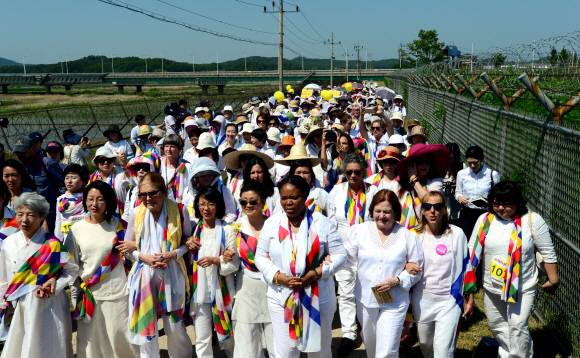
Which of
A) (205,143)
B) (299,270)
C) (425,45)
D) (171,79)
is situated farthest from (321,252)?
(171,79)

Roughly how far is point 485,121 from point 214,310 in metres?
5.48

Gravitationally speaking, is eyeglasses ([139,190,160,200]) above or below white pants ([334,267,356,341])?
above

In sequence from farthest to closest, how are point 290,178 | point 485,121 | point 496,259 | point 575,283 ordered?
point 485,121 → point 575,283 → point 496,259 → point 290,178

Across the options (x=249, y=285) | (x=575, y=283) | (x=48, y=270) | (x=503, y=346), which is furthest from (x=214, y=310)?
(x=575, y=283)

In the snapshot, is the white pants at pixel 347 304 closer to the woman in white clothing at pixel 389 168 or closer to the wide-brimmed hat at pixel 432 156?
the woman in white clothing at pixel 389 168

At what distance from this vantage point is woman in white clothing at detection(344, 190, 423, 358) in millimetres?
3740

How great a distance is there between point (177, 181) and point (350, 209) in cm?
216

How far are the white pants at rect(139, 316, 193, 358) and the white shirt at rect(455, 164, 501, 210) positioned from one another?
10.9 ft

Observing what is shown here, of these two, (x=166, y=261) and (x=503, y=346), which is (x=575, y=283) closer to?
(x=503, y=346)

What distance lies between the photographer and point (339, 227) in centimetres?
507

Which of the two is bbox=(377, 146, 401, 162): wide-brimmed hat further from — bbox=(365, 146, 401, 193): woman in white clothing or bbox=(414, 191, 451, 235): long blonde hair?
bbox=(414, 191, 451, 235): long blonde hair

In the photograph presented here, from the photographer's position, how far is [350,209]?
16.4 ft

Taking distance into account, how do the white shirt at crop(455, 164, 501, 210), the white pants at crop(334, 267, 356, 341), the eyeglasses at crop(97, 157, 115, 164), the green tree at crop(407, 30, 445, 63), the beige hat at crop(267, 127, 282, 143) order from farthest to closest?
1. the green tree at crop(407, 30, 445, 63)
2. the beige hat at crop(267, 127, 282, 143)
3. the eyeglasses at crop(97, 157, 115, 164)
4. the white shirt at crop(455, 164, 501, 210)
5. the white pants at crop(334, 267, 356, 341)

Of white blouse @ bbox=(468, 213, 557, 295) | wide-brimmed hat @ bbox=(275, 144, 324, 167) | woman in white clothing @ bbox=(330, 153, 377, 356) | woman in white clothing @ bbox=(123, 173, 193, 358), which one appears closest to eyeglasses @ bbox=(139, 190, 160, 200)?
woman in white clothing @ bbox=(123, 173, 193, 358)
